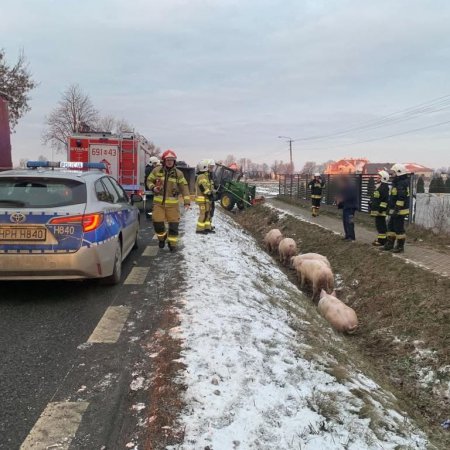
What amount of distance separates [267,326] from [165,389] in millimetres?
1807

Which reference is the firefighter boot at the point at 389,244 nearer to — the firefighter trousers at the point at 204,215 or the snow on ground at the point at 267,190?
the firefighter trousers at the point at 204,215

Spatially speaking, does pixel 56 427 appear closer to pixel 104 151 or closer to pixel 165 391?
pixel 165 391

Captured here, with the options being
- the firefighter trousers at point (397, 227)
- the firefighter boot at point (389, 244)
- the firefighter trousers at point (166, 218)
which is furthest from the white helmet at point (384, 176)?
the firefighter trousers at point (166, 218)

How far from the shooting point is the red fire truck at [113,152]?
672 inches

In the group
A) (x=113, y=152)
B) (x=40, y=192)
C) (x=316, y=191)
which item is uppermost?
(x=113, y=152)

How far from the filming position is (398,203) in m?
9.56

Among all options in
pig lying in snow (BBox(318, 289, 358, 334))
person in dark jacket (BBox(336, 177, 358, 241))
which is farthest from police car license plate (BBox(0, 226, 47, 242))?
person in dark jacket (BBox(336, 177, 358, 241))

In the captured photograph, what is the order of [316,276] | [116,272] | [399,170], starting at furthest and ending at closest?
[399,170] < [316,276] < [116,272]

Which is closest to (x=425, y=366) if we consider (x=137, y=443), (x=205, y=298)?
(x=205, y=298)

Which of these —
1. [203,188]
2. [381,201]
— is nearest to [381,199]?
[381,201]

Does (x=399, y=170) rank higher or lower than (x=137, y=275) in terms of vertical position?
higher

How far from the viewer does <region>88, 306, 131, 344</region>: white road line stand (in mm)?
4410

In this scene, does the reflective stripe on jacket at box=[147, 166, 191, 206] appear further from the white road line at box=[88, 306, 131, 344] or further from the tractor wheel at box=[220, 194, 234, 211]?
the tractor wheel at box=[220, 194, 234, 211]

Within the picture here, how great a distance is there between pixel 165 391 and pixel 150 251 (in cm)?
561
